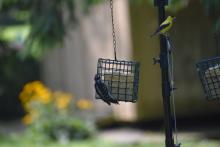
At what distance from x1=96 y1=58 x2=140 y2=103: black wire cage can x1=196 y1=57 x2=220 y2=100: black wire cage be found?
45cm

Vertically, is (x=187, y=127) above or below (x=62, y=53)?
below

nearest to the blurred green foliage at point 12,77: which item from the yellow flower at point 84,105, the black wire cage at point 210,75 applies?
the yellow flower at point 84,105

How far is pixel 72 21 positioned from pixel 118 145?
1.89 metres

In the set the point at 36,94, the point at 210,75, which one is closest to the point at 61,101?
the point at 36,94

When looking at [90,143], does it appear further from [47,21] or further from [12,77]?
[12,77]

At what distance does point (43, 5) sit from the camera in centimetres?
923

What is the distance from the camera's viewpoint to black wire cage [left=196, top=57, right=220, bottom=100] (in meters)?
4.90

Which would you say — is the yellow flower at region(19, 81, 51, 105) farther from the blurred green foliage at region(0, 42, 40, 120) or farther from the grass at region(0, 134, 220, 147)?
A: the blurred green foliage at region(0, 42, 40, 120)

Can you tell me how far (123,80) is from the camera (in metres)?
5.03

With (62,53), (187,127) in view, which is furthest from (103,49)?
(187,127)

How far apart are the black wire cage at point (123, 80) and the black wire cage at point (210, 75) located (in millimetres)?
454

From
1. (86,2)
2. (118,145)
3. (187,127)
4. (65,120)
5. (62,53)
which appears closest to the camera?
(86,2)

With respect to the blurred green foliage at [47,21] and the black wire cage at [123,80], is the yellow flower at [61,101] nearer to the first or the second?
the blurred green foliage at [47,21]

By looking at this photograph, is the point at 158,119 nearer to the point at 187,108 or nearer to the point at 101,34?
the point at 187,108
